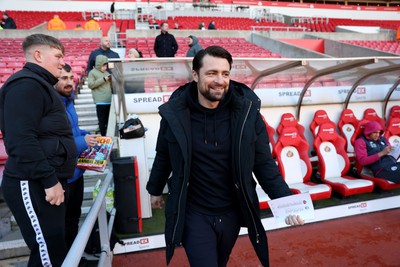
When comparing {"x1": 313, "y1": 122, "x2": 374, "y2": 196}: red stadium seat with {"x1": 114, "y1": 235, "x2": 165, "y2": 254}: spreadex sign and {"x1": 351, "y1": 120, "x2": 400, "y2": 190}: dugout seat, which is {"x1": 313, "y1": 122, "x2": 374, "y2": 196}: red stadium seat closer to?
{"x1": 351, "y1": 120, "x2": 400, "y2": 190}: dugout seat

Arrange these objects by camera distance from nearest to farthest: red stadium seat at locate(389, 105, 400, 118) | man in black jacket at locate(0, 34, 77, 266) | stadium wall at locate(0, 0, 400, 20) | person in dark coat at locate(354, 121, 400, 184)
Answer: man in black jacket at locate(0, 34, 77, 266), person in dark coat at locate(354, 121, 400, 184), red stadium seat at locate(389, 105, 400, 118), stadium wall at locate(0, 0, 400, 20)

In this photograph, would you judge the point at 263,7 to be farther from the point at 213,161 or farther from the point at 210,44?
the point at 213,161

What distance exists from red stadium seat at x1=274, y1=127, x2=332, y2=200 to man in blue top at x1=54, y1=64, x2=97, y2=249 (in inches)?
107

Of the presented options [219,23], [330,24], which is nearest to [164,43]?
[219,23]

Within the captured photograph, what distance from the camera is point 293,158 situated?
4.48 metres

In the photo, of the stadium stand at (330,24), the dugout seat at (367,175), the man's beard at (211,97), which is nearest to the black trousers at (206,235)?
the man's beard at (211,97)

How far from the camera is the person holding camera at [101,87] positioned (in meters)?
4.63

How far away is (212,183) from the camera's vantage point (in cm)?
180

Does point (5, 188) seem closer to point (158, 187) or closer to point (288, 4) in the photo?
point (158, 187)

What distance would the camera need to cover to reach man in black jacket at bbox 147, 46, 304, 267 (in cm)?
170

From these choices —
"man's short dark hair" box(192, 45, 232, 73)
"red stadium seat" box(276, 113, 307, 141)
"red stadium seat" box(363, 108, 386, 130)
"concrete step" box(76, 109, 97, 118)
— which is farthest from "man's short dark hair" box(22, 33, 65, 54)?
"red stadium seat" box(363, 108, 386, 130)

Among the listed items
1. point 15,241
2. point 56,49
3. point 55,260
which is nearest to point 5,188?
point 55,260

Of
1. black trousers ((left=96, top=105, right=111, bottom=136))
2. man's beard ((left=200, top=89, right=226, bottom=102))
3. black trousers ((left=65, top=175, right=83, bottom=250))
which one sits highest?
man's beard ((left=200, top=89, right=226, bottom=102))

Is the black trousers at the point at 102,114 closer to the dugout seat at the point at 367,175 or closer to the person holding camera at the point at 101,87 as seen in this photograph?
the person holding camera at the point at 101,87
